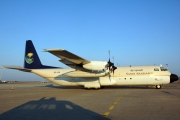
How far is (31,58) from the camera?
105 ft

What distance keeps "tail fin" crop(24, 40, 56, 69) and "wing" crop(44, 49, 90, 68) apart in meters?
7.57

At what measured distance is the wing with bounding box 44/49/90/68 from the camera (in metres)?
23.0

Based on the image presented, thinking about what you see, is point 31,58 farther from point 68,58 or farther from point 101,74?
point 101,74

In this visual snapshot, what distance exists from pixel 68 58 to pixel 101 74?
5142 millimetres

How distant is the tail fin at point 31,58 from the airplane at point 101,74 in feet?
2.15

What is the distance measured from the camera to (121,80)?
28422 millimetres

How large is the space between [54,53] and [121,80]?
1055cm

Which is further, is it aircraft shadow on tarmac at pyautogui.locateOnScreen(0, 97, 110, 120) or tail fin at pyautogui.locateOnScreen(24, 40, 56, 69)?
tail fin at pyautogui.locateOnScreen(24, 40, 56, 69)

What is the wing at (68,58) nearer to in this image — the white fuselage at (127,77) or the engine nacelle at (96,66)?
the engine nacelle at (96,66)

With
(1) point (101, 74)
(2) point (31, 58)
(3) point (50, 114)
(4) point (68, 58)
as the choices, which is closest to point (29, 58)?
(2) point (31, 58)

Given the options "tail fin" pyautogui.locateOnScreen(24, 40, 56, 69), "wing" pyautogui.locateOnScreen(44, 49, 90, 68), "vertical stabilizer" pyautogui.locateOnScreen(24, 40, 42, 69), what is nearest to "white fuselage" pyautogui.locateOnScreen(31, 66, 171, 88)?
"wing" pyautogui.locateOnScreen(44, 49, 90, 68)

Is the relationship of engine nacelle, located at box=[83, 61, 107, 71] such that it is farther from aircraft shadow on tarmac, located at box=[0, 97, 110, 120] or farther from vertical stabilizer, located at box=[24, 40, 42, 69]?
aircraft shadow on tarmac, located at box=[0, 97, 110, 120]

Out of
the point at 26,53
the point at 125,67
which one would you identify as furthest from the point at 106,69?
the point at 26,53

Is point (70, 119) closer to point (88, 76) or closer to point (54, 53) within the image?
point (54, 53)
